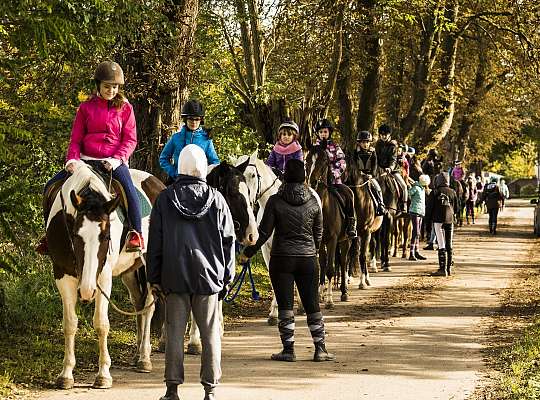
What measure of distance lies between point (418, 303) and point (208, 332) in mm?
9114

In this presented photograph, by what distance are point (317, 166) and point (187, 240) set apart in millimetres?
7874

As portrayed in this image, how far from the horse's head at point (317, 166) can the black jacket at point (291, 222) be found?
4.30 m

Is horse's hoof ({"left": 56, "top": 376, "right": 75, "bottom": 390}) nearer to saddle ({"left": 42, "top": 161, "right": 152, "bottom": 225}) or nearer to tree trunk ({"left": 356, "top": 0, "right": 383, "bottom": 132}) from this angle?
saddle ({"left": 42, "top": 161, "right": 152, "bottom": 225})

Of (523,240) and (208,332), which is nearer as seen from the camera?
(208,332)

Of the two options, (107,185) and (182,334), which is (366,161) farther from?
(182,334)

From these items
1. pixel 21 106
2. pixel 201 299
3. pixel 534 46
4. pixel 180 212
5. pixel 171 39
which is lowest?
pixel 201 299

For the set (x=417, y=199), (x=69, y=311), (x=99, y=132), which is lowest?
(x=69, y=311)

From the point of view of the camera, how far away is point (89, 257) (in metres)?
10.0

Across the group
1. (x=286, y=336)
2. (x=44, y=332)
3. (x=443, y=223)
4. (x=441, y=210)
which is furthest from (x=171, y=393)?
(x=441, y=210)

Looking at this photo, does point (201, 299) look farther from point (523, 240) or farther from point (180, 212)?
point (523, 240)

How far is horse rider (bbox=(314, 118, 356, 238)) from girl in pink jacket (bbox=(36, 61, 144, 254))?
273 inches

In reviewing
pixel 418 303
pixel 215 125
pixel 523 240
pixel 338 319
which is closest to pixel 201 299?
pixel 338 319

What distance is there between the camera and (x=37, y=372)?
35.3 feet

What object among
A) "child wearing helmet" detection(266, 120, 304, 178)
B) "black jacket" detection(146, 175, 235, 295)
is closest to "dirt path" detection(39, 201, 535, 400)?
"black jacket" detection(146, 175, 235, 295)
